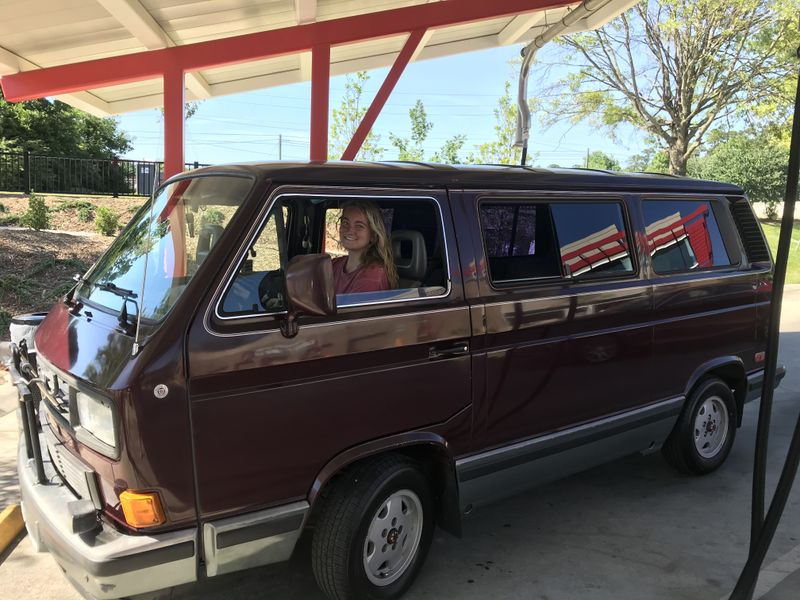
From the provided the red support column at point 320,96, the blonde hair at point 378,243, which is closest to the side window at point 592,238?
the blonde hair at point 378,243

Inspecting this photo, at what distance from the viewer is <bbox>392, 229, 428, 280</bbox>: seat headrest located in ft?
10.7

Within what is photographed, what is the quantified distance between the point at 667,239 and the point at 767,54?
69.2ft

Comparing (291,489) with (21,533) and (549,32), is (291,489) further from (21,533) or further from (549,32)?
(549,32)

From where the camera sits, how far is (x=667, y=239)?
4.33m

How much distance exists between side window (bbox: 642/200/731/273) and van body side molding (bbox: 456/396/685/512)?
951 millimetres

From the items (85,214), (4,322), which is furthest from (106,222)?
(4,322)

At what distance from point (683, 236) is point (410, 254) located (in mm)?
2277

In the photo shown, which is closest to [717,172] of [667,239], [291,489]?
[667,239]

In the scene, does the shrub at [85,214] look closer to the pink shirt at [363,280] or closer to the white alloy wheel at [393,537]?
the pink shirt at [363,280]

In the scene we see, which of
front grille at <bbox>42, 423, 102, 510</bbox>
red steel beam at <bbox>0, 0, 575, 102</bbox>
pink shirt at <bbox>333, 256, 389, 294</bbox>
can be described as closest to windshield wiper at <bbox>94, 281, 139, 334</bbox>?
front grille at <bbox>42, 423, 102, 510</bbox>

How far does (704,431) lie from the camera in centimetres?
471

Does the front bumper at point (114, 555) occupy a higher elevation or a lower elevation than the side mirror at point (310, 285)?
lower

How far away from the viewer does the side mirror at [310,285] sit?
253 centimetres

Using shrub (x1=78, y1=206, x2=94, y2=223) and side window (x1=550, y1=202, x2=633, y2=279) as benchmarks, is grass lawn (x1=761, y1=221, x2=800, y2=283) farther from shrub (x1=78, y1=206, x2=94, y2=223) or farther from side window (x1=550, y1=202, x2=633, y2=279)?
shrub (x1=78, y1=206, x2=94, y2=223)
